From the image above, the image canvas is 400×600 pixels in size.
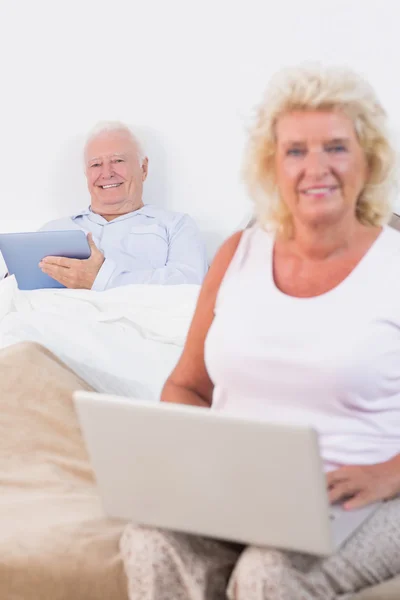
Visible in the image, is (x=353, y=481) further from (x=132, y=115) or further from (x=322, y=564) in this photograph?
(x=132, y=115)

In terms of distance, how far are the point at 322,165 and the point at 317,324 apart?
0.23 m

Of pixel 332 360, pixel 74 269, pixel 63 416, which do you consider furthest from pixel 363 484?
pixel 74 269

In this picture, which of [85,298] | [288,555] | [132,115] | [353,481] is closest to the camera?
[288,555]

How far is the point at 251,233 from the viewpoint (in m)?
1.49

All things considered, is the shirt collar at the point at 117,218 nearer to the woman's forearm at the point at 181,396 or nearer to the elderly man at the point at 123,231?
the elderly man at the point at 123,231

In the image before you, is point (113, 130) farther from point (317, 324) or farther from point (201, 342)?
point (317, 324)

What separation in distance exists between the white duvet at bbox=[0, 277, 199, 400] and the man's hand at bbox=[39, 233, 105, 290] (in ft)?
0.85

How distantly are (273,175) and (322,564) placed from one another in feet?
1.93

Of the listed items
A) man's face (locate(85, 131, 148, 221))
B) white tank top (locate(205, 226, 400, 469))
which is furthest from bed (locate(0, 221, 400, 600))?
man's face (locate(85, 131, 148, 221))

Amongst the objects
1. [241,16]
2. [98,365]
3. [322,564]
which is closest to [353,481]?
[322,564]

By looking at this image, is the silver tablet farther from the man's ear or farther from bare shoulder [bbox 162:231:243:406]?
bare shoulder [bbox 162:231:243:406]

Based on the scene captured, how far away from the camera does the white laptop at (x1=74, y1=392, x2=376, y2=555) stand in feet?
3.43

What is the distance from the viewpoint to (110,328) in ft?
7.18

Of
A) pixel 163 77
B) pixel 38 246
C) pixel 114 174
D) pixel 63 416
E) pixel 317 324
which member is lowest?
pixel 63 416
